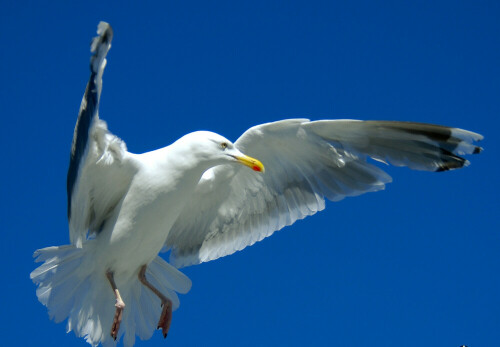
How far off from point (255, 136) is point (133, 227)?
117 cm

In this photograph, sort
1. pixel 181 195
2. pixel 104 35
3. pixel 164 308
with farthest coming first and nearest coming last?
pixel 164 308 < pixel 181 195 < pixel 104 35

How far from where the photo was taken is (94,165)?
5.96m

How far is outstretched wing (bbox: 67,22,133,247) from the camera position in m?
5.26

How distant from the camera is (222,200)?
6.98 meters

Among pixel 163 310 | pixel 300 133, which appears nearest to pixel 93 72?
pixel 300 133

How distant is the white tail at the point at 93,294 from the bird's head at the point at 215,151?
4.01ft

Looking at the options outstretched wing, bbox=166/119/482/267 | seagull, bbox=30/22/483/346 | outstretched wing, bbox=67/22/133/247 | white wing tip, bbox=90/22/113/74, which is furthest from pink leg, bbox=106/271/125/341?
white wing tip, bbox=90/22/113/74

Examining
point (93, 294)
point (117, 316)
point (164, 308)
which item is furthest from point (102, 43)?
point (164, 308)

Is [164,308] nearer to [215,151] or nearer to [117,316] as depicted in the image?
[117,316]

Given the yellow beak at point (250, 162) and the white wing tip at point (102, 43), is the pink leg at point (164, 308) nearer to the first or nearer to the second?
the yellow beak at point (250, 162)

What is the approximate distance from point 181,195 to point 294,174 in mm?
1141

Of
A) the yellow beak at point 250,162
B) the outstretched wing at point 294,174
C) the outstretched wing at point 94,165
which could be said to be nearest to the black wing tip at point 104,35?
the outstretched wing at point 94,165

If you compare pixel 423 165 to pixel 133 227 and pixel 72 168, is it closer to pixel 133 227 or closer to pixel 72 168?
pixel 133 227

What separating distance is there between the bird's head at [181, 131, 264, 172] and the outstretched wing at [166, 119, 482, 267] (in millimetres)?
270
